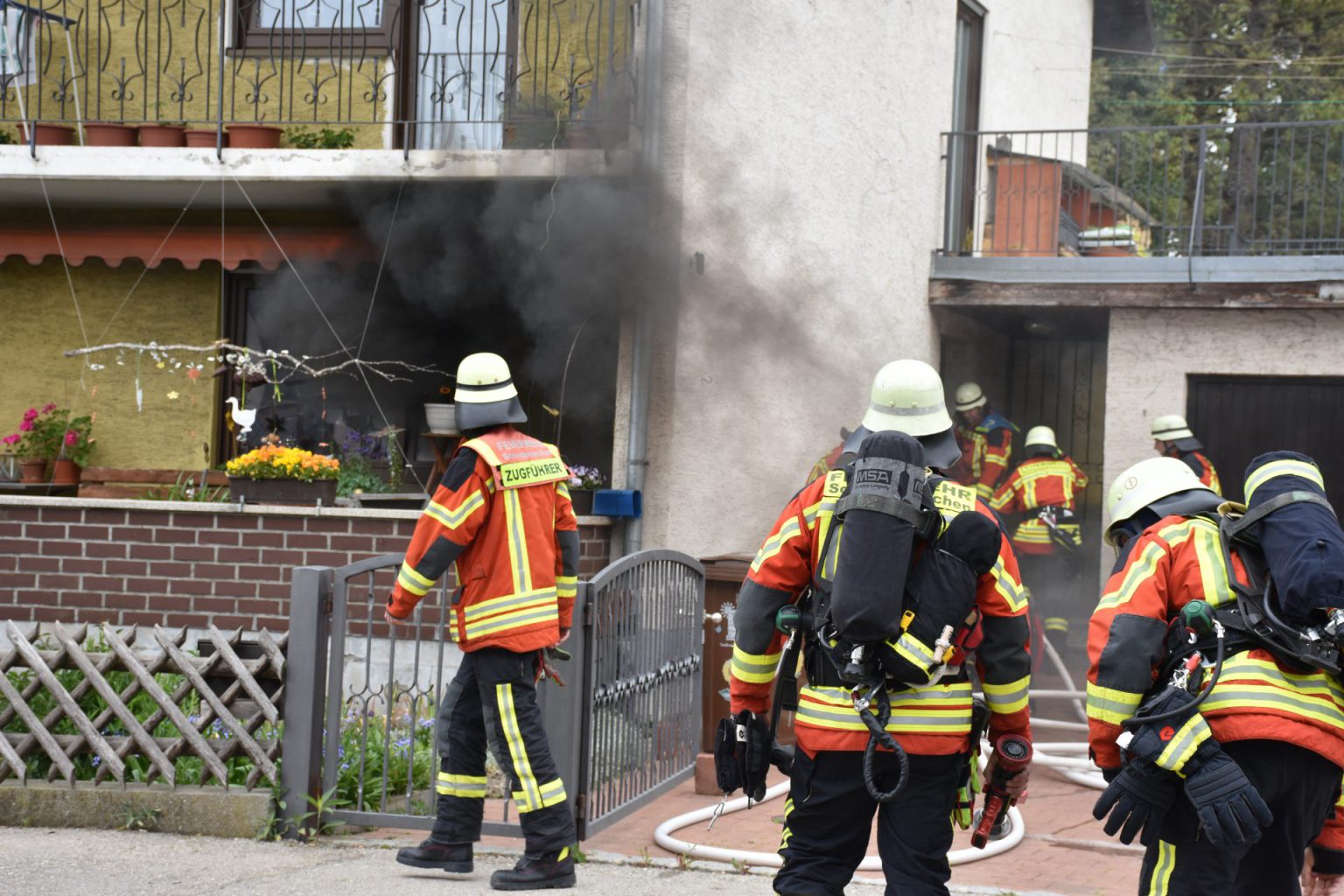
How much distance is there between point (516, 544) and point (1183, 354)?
7.22 meters

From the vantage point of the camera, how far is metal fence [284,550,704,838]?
18.7 feet

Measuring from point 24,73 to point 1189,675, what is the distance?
947 cm

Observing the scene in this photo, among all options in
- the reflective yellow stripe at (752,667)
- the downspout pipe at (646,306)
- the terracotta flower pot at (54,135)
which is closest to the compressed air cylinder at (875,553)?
the reflective yellow stripe at (752,667)

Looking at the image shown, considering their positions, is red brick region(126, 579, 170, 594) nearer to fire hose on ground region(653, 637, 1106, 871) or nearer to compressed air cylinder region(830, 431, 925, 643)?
fire hose on ground region(653, 637, 1106, 871)

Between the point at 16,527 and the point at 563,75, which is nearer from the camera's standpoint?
the point at 16,527

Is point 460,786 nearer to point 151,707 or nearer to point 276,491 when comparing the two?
point 151,707

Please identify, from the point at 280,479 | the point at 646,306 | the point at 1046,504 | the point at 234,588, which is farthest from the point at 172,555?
the point at 1046,504

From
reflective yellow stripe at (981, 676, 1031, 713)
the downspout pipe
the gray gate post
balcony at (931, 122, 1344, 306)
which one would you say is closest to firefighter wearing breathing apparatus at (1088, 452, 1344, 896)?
reflective yellow stripe at (981, 676, 1031, 713)

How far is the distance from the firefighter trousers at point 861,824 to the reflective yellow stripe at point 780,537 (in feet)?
1.74

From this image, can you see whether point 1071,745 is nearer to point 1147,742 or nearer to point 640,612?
point 640,612

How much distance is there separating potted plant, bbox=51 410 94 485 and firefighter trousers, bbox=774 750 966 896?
8.11 metres

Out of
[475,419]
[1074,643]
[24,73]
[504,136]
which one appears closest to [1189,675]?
[475,419]

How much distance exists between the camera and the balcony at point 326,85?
9430mm

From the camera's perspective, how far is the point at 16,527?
9070 mm
